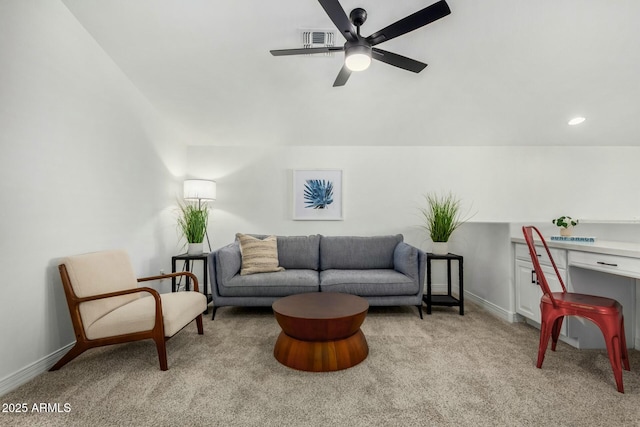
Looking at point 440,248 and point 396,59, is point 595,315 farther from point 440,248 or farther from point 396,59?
point 396,59

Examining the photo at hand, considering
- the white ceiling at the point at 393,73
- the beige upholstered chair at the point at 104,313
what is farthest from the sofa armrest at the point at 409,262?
the beige upholstered chair at the point at 104,313

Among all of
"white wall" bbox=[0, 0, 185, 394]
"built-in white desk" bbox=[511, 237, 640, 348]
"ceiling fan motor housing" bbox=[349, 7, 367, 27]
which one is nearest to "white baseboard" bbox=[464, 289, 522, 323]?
"built-in white desk" bbox=[511, 237, 640, 348]

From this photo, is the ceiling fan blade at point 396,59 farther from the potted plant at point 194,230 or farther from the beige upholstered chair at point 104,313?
the potted plant at point 194,230

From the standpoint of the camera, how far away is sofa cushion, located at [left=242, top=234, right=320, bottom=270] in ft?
11.8

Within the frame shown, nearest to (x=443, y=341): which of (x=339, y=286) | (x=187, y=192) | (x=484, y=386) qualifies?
(x=484, y=386)

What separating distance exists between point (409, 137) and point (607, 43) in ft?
6.58

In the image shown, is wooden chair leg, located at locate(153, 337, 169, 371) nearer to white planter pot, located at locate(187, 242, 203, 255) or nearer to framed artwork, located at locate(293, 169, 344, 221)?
white planter pot, located at locate(187, 242, 203, 255)

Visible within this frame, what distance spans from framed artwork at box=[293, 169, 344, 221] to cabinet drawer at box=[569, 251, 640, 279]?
259cm

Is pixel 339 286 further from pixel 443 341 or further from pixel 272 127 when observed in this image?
pixel 272 127

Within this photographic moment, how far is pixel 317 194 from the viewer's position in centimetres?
418

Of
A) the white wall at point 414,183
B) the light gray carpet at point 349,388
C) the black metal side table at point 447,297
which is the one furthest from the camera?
the white wall at point 414,183

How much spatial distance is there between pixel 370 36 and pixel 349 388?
7.17 ft

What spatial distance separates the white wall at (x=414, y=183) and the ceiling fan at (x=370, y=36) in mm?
2114

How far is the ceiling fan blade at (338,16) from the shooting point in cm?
159
